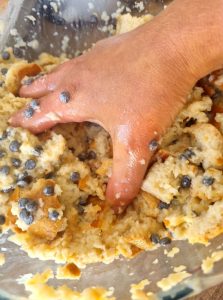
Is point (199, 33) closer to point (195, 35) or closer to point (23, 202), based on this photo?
point (195, 35)

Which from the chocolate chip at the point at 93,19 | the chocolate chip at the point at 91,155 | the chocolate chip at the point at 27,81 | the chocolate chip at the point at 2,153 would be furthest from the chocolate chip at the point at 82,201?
the chocolate chip at the point at 93,19

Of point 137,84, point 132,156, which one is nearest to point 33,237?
point 132,156

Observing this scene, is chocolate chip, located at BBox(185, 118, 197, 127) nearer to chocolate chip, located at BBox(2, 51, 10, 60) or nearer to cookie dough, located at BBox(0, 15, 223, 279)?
cookie dough, located at BBox(0, 15, 223, 279)

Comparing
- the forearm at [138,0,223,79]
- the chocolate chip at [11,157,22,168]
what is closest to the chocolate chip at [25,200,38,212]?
the chocolate chip at [11,157,22,168]

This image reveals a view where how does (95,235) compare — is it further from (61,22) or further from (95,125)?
(61,22)

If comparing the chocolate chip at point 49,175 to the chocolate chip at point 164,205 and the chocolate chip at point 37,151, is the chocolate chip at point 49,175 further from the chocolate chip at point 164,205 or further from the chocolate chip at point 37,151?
the chocolate chip at point 164,205

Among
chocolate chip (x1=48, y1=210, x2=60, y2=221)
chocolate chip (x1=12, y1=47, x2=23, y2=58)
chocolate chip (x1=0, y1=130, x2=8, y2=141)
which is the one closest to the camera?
chocolate chip (x1=48, y1=210, x2=60, y2=221)

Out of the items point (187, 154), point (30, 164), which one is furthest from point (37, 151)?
point (187, 154)
